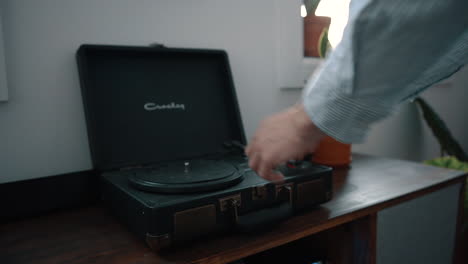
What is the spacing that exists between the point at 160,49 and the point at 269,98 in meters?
0.53

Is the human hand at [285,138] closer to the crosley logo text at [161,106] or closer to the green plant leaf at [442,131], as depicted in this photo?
the crosley logo text at [161,106]

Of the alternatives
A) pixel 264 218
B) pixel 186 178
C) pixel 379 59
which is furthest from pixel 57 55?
pixel 379 59

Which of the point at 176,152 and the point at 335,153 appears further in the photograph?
the point at 335,153

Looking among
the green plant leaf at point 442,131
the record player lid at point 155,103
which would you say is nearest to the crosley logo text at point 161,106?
the record player lid at point 155,103

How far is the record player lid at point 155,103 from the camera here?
0.87 metres

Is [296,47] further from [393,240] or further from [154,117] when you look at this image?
[393,240]

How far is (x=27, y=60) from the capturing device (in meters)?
0.86

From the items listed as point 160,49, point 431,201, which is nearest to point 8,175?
point 160,49

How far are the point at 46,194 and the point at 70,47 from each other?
1.32 feet

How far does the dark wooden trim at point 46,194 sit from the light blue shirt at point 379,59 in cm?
65

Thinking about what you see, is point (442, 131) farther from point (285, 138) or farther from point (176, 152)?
point (285, 138)

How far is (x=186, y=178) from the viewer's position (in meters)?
0.67

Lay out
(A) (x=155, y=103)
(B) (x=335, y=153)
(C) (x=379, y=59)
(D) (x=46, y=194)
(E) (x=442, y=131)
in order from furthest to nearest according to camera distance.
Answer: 1. (E) (x=442, y=131)
2. (B) (x=335, y=153)
3. (A) (x=155, y=103)
4. (D) (x=46, y=194)
5. (C) (x=379, y=59)

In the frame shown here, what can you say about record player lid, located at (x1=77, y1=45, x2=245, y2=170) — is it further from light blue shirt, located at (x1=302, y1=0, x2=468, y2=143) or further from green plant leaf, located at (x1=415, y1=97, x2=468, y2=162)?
green plant leaf, located at (x1=415, y1=97, x2=468, y2=162)
